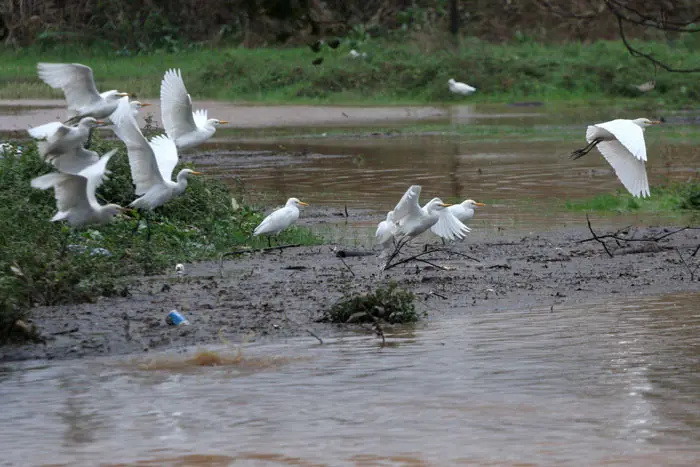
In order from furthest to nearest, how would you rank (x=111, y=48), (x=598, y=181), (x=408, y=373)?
(x=111, y=48) < (x=598, y=181) < (x=408, y=373)

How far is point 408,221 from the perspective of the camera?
35.6 ft

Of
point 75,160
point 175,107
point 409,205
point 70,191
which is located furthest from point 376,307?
point 175,107

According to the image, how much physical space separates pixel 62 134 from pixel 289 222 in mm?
2312

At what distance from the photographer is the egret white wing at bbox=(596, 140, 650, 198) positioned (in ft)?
36.7

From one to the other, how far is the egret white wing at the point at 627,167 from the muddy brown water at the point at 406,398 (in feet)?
6.08

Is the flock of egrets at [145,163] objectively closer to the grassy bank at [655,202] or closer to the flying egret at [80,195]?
the flying egret at [80,195]

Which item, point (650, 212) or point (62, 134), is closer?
point (62, 134)

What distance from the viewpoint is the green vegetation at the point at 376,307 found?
28.1 feet

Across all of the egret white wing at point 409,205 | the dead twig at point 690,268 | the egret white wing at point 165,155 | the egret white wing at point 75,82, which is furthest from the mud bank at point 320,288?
the egret white wing at point 75,82

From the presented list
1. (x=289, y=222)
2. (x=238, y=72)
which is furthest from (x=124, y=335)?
(x=238, y=72)

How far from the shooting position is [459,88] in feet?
99.7

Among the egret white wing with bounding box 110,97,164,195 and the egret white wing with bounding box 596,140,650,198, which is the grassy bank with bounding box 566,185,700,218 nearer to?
the egret white wing with bounding box 596,140,650,198

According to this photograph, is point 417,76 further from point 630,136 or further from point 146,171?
point 146,171

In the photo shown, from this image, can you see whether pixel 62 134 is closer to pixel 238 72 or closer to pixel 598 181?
pixel 598 181
